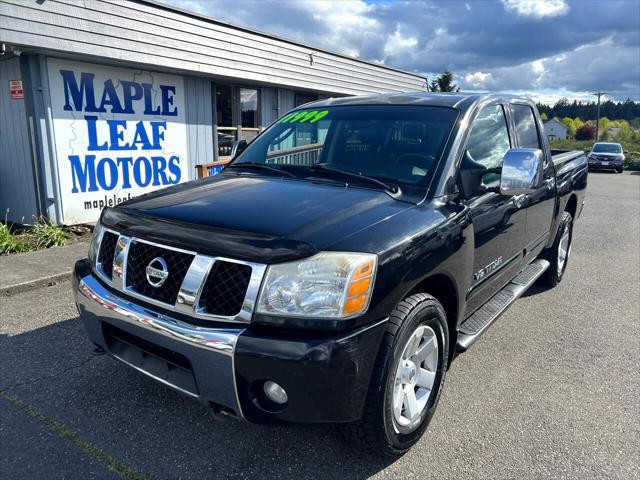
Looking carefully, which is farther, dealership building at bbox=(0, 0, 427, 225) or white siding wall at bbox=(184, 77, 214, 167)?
white siding wall at bbox=(184, 77, 214, 167)

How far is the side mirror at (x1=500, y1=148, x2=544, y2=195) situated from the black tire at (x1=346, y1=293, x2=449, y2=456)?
38.0 inches

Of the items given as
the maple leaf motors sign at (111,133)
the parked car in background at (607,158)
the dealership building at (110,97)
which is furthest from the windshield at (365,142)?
the parked car in background at (607,158)

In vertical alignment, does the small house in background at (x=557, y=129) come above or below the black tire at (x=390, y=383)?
above

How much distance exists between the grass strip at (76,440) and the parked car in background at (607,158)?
28135 millimetres

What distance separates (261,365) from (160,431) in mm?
1108

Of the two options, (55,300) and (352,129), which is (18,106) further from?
(352,129)

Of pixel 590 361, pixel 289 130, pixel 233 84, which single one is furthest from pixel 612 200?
pixel 289 130

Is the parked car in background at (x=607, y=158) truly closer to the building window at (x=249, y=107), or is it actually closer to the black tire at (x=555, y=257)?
the building window at (x=249, y=107)

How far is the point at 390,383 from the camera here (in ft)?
7.33

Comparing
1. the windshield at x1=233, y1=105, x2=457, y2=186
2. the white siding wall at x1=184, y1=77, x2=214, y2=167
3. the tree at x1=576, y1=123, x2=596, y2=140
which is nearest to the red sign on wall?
the white siding wall at x1=184, y1=77, x2=214, y2=167

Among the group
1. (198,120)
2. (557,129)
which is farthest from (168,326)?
(557,129)

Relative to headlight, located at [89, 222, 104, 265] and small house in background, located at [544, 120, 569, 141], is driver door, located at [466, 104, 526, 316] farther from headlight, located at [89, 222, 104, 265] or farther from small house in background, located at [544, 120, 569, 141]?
small house in background, located at [544, 120, 569, 141]

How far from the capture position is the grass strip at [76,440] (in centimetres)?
239

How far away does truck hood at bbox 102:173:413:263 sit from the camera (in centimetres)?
213
